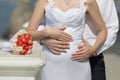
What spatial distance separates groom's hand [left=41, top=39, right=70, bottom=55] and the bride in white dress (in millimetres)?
21

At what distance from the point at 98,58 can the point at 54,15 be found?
0.53 metres

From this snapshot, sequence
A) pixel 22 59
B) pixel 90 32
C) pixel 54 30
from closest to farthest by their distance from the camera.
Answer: pixel 22 59 < pixel 54 30 < pixel 90 32

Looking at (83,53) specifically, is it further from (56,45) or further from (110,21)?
(110,21)

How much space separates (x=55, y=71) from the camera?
275cm

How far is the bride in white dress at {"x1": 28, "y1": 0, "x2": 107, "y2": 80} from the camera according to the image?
271 cm

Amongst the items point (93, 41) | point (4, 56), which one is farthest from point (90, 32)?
point (4, 56)

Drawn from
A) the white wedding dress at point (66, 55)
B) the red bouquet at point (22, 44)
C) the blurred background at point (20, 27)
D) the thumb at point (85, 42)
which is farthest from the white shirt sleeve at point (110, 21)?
the blurred background at point (20, 27)

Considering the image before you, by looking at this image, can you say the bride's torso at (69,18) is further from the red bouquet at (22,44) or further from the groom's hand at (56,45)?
the red bouquet at (22,44)

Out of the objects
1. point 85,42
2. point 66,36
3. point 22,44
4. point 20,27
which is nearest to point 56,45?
point 66,36

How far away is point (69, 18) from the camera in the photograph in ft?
8.87

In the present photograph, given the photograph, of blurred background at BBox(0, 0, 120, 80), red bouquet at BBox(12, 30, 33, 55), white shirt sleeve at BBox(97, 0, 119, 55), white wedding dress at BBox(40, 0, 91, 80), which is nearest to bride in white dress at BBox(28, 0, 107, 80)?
white wedding dress at BBox(40, 0, 91, 80)

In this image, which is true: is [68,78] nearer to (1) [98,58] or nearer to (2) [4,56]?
(1) [98,58]

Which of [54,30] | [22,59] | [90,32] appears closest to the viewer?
[22,59]

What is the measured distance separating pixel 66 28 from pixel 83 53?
18 cm
